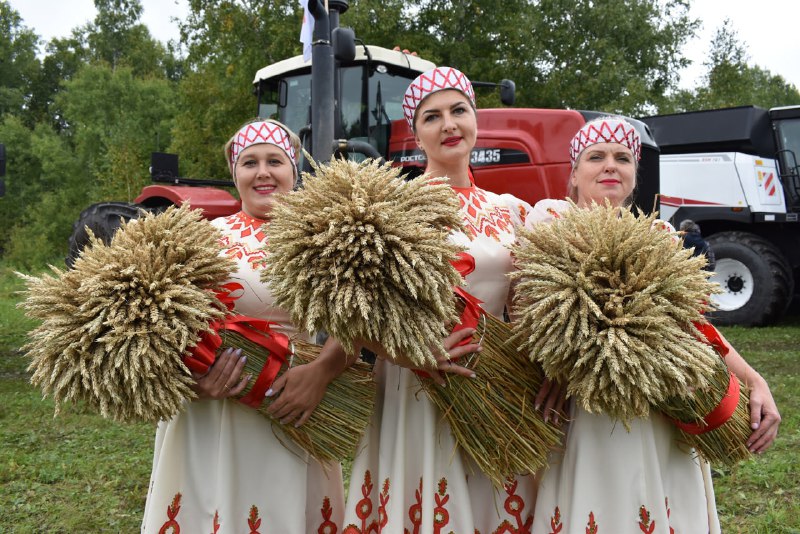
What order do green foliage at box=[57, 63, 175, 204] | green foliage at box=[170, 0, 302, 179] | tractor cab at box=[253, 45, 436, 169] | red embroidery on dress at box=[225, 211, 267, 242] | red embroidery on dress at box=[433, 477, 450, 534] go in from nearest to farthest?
red embroidery on dress at box=[433, 477, 450, 534], red embroidery on dress at box=[225, 211, 267, 242], tractor cab at box=[253, 45, 436, 169], green foliage at box=[170, 0, 302, 179], green foliage at box=[57, 63, 175, 204]

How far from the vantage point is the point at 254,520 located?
2422mm

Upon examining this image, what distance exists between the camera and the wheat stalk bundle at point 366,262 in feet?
6.28

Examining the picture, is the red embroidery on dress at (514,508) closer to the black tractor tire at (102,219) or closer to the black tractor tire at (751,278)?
the black tractor tire at (102,219)

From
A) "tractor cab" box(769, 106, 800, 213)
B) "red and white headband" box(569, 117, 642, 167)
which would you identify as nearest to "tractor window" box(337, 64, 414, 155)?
"red and white headband" box(569, 117, 642, 167)

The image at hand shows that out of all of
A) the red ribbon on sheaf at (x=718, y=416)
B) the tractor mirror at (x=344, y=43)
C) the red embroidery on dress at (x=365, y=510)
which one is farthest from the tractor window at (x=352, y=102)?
the red ribbon on sheaf at (x=718, y=416)

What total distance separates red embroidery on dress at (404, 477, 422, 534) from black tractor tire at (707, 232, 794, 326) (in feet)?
26.6

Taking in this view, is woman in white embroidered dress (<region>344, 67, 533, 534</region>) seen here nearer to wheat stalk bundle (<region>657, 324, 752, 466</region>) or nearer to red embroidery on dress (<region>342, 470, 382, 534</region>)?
red embroidery on dress (<region>342, 470, 382, 534</region>)

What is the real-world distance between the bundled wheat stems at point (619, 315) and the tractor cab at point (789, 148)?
9.07 metres

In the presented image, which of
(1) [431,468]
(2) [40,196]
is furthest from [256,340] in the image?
(2) [40,196]

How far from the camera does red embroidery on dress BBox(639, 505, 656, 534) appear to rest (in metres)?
2.21

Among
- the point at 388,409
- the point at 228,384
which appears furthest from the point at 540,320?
the point at 228,384

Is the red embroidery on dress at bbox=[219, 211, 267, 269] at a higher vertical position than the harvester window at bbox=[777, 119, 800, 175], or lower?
lower

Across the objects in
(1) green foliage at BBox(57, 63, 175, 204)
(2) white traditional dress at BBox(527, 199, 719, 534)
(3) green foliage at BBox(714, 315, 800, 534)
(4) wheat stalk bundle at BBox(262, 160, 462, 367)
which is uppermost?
(1) green foliage at BBox(57, 63, 175, 204)

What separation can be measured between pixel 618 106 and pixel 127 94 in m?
22.0
